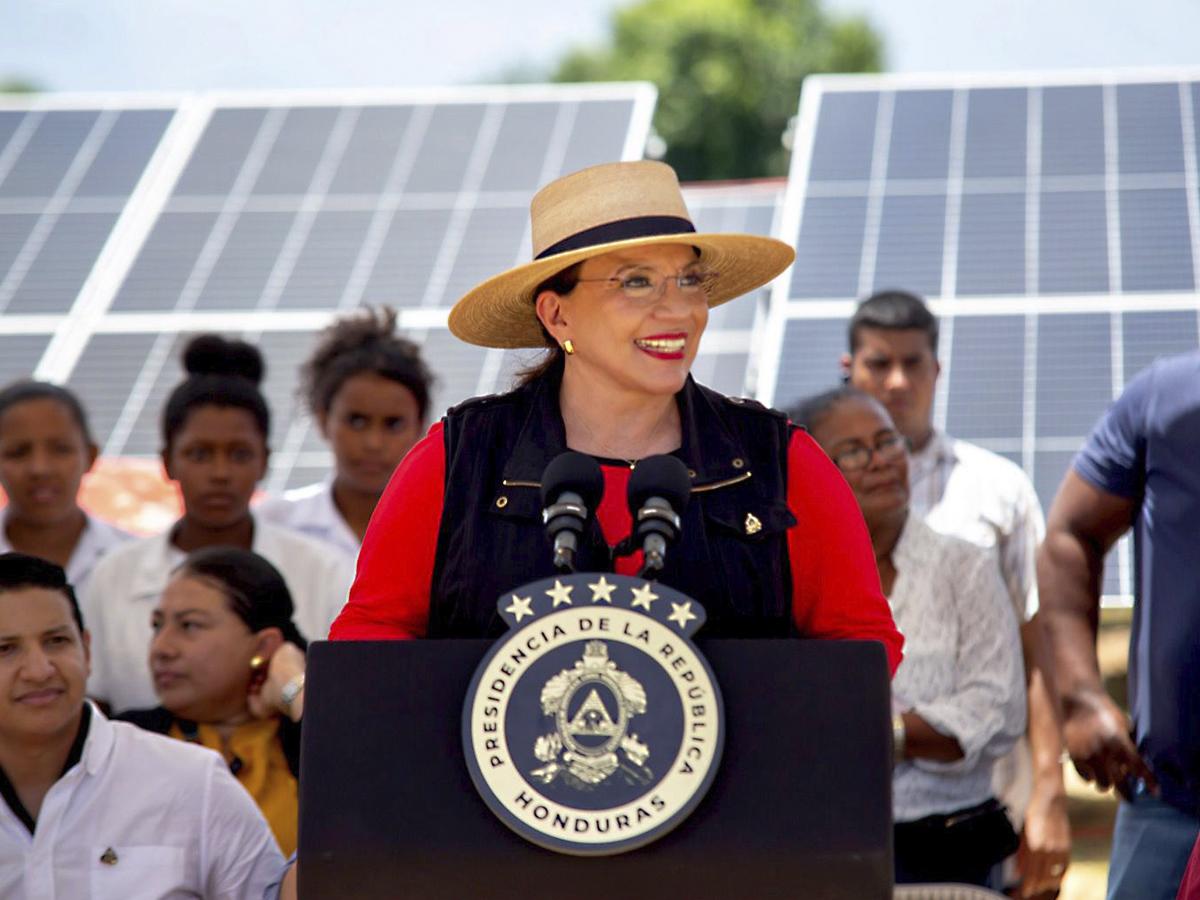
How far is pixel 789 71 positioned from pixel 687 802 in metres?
43.3

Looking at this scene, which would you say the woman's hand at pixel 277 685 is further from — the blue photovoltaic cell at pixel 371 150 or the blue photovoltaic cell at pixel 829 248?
the blue photovoltaic cell at pixel 371 150

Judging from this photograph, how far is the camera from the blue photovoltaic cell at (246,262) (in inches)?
338

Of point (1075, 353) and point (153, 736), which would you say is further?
point (1075, 353)

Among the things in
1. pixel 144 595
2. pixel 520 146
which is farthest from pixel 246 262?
pixel 144 595

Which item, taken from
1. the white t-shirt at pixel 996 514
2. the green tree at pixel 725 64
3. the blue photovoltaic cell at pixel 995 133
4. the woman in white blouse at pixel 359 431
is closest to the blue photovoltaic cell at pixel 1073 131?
the blue photovoltaic cell at pixel 995 133

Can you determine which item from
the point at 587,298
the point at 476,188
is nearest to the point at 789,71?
the point at 476,188

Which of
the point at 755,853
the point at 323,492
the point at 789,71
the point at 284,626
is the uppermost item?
the point at 789,71

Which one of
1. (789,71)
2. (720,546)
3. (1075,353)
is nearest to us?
(720,546)

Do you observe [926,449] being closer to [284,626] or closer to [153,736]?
[284,626]

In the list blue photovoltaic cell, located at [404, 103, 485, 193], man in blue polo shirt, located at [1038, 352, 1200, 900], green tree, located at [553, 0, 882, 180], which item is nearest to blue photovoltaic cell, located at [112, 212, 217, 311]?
blue photovoltaic cell, located at [404, 103, 485, 193]

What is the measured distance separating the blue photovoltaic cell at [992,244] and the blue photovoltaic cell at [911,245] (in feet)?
0.34

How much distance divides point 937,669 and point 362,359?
2.33m

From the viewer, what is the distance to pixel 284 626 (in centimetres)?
500

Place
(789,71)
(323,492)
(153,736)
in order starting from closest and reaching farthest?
1. (153,736)
2. (323,492)
3. (789,71)
